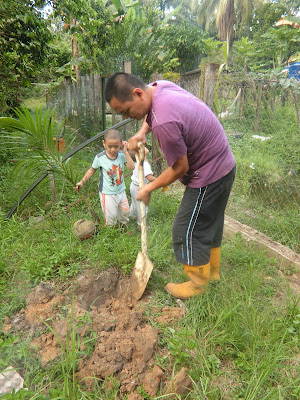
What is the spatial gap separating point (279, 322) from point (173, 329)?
763 millimetres

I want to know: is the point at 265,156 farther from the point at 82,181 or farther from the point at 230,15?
the point at 230,15

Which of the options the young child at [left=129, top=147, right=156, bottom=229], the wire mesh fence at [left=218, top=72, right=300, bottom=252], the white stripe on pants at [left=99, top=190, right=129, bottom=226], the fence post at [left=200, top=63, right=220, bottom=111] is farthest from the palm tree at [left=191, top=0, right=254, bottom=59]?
the white stripe on pants at [left=99, top=190, right=129, bottom=226]

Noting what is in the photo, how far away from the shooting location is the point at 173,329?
1992mm

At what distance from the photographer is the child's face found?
3027 millimetres

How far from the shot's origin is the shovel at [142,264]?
2285 millimetres

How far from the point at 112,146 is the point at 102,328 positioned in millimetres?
1776

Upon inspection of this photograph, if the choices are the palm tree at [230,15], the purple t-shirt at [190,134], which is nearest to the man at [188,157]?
the purple t-shirt at [190,134]

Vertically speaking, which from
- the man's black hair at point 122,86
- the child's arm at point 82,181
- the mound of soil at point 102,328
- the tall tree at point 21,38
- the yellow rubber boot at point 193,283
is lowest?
the mound of soil at point 102,328

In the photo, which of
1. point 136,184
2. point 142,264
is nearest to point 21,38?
point 136,184

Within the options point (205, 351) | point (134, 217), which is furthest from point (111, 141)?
point (205, 351)

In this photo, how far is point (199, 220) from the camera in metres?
2.13

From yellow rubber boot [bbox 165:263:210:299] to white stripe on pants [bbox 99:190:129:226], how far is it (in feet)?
3.93

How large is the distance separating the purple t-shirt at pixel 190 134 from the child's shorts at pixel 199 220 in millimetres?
71

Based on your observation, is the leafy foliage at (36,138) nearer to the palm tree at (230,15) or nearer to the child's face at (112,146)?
the child's face at (112,146)
